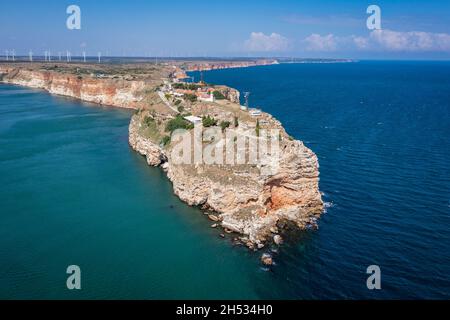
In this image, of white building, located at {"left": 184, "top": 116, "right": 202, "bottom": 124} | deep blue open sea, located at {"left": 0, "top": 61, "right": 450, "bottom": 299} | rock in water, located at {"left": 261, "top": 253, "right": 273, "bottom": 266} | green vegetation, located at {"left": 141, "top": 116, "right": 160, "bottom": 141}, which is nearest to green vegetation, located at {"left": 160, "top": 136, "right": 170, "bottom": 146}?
green vegetation, located at {"left": 141, "top": 116, "right": 160, "bottom": 141}

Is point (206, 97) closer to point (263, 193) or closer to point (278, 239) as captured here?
point (263, 193)

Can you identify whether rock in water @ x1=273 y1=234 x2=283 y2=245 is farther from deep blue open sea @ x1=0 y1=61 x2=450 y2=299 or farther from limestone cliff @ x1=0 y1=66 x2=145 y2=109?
limestone cliff @ x1=0 y1=66 x2=145 y2=109

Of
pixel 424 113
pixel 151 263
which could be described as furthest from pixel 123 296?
pixel 424 113

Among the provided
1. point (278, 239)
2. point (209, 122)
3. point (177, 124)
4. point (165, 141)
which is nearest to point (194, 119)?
point (177, 124)

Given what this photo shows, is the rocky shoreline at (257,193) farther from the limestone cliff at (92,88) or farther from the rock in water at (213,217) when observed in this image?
the limestone cliff at (92,88)

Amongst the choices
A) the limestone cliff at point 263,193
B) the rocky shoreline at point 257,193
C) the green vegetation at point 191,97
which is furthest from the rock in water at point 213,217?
the green vegetation at point 191,97
